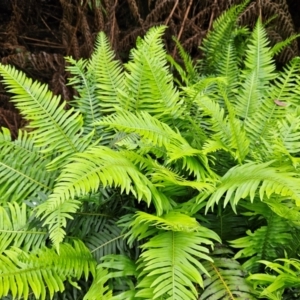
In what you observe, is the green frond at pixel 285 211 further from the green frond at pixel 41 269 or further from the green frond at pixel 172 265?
the green frond at pixel 41 269

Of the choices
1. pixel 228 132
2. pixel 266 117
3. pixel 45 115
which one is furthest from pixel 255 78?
pixel 45 115

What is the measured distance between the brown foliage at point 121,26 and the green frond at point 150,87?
0.79 metres

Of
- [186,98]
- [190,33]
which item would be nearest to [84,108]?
[186,98]

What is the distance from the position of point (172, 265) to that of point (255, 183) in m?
0.40

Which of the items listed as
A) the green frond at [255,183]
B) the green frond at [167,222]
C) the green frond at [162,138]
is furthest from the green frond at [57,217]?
the green frond at [255,183]

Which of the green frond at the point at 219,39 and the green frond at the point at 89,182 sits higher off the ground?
the green frond at the point at 219,39

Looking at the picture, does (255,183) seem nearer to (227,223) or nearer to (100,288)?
(227,223)

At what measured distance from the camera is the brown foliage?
106 inches

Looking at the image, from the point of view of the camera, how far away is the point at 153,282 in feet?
4.41

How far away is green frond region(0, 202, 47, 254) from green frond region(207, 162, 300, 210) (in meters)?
0.69

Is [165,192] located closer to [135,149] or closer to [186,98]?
[135,149]

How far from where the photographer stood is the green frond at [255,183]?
1.29m

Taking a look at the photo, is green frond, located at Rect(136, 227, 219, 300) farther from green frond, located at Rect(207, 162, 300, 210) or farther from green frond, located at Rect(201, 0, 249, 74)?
green frond, located at Rect(201, 0, 249, 74)

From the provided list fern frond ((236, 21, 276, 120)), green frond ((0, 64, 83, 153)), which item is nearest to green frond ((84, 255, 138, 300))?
green frond ((0, 64, 83, 153))
